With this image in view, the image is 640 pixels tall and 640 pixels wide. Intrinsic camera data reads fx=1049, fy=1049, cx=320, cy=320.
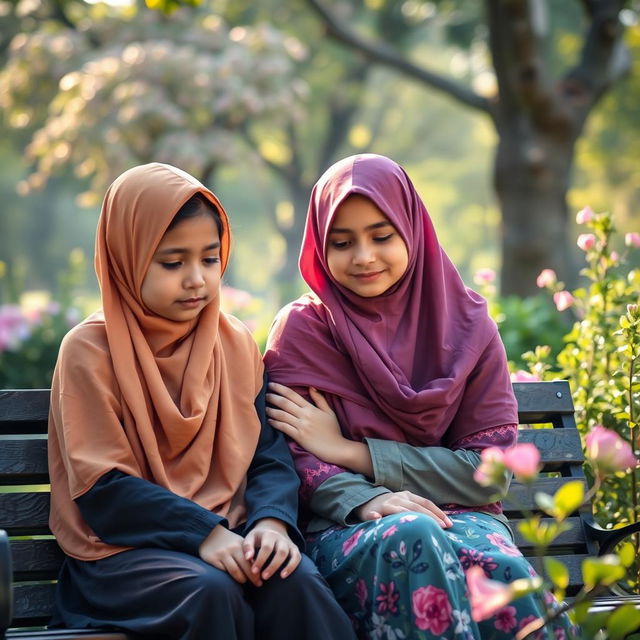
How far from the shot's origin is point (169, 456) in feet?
9.51

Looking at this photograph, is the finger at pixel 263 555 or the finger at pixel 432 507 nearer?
the finger at pixel 263 555

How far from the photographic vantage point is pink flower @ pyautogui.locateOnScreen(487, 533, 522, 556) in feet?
9.16

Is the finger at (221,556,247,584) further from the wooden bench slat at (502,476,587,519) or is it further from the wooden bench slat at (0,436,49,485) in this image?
the wooden bench slat at (502,476,587,519)

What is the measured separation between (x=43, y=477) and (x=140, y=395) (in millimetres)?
476

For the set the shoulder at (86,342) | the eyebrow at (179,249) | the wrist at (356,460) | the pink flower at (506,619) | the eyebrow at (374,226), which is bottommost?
the pink flower at (506,619)

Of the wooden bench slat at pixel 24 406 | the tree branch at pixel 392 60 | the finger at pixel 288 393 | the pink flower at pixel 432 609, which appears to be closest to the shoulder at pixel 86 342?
the wooden bench slat at pixel 24 406

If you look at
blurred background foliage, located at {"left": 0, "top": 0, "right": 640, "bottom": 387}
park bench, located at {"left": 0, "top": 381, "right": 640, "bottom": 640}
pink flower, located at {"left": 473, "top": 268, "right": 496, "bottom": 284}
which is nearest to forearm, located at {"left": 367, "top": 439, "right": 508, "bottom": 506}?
park bench, located at {"left": 0, "top": 381, "right": 640, "bottom": 640}

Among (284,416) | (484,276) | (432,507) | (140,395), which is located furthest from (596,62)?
(140,395)

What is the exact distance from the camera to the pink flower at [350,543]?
2.77 meters

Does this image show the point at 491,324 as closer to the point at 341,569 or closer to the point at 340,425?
the point at 340,425

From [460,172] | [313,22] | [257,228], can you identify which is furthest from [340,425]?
[257,228]

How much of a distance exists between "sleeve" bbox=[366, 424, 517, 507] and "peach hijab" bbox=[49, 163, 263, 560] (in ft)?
1.25

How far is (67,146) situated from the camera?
1338cm

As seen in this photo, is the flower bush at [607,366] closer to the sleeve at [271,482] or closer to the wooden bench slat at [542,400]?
the wooden bench slat at [542,400]
